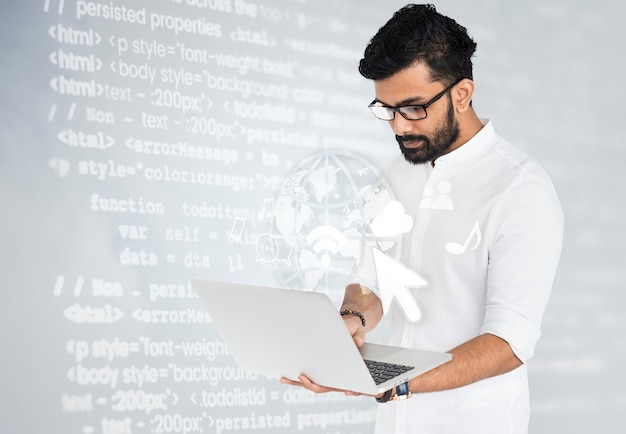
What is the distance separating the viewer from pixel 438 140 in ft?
5.24

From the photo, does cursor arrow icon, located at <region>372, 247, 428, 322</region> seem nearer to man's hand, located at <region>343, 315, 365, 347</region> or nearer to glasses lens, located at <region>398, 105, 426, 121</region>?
man's hand, located at <region>343, 315, 365, 347</region>

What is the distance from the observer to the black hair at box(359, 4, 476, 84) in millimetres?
1538

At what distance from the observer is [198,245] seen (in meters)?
2.62

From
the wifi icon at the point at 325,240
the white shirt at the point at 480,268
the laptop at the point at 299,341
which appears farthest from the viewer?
the wifi icon at the point at 325,240

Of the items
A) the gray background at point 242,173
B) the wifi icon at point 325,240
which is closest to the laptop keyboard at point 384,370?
the gray background at point 242,173

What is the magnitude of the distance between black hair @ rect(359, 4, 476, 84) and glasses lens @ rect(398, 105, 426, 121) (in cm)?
7

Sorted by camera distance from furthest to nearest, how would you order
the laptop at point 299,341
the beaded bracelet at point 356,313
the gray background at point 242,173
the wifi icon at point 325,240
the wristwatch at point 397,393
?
1. the wifi icon at point 325,240
2. the gray background at point 242,173
3. the beaded bracelet at point 356,313
4. the wristwatch at point 397,393
5. the laptop at point 299,341

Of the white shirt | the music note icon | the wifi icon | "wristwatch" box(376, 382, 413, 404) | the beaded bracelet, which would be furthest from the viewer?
the wifi icon

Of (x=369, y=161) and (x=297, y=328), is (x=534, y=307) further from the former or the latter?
(x=369, y=161)

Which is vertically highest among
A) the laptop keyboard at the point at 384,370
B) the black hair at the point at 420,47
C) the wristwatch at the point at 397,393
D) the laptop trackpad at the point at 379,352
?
the black hair at the point at 420,47

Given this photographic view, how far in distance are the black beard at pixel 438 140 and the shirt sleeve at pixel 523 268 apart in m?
0.22

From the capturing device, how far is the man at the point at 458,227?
1.43 m

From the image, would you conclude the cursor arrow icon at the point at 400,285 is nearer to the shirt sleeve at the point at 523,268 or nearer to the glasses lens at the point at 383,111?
the shirt sleeve at the point at 523,268

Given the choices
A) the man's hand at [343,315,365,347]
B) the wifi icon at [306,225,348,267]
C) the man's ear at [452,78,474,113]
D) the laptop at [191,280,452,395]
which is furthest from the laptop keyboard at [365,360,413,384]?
the wifi icon at [306,225,348,267]
